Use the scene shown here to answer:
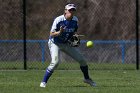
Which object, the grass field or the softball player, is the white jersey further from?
the grass field

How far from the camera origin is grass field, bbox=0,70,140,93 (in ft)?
43.2

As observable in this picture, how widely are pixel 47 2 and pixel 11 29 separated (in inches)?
186

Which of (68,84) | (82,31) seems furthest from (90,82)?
(82,31)

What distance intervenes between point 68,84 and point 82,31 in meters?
17.9

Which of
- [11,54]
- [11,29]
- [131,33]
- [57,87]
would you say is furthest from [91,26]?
[57,87]

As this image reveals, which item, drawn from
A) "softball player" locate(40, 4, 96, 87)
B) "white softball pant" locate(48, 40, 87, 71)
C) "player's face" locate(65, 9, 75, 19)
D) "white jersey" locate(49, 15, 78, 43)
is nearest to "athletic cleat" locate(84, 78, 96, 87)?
A: "softball player" locate(40, 4, 96, 87)

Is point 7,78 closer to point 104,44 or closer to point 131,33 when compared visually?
point 104,44

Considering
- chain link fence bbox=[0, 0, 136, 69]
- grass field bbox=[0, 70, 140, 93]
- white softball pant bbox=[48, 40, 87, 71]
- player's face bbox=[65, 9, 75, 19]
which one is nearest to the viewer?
grass field bbox=[0, 70, 140, 93]

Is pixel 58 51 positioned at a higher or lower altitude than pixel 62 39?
lower

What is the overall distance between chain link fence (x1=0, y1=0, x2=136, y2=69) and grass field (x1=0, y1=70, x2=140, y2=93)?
430cm

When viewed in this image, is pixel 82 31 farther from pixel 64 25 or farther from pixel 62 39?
pixel 64 25

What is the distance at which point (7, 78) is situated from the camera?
16.5 meters

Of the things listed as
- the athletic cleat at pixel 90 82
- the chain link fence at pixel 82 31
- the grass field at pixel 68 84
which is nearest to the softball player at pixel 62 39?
the athletic cleat at pixel 90 82

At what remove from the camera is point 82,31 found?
1286 inches
